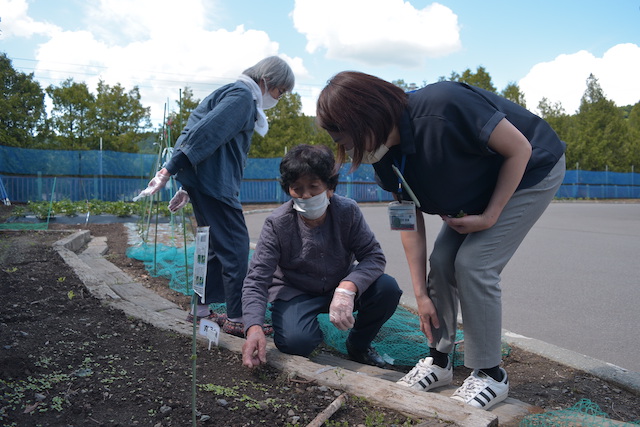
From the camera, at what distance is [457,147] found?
1946 mm

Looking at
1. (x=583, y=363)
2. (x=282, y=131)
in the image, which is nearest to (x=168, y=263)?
(x=583, y=363)

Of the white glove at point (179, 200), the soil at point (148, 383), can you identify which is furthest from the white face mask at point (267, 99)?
the soil at point (148, 383)

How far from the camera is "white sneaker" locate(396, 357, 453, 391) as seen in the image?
224cm

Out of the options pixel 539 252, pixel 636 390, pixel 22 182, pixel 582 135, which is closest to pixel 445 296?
pixel 636 390

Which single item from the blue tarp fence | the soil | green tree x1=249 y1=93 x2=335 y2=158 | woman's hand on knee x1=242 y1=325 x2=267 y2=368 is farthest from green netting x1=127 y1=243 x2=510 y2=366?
green tree x1=249 y1=93 x2=335 y2=158

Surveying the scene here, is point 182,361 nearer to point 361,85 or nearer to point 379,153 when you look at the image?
point 379,153

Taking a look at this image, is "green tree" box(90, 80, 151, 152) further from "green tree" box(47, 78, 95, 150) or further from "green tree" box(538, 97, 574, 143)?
"green tree" box(538, 97, 574, 143)

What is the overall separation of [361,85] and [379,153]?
288 millimetres

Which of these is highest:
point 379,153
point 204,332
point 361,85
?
point 361,85

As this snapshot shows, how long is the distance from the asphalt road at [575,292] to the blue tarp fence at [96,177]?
6647 millimetres

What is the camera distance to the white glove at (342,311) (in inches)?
89.5

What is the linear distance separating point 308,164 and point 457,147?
803mm

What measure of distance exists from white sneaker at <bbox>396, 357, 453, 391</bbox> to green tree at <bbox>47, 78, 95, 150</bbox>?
78.3ft

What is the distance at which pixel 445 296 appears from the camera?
2.33 meters
